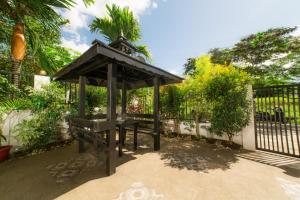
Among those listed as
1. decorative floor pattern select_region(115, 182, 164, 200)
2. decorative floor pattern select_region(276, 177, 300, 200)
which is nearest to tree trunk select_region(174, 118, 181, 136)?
decorative floor pattern select_region(276, 177, 300, 200)

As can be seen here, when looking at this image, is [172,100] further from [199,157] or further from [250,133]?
[250,133]

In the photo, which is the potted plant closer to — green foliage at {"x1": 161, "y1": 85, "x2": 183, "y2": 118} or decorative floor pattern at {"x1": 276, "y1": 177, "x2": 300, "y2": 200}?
green foliage at {"x1": 161, "y1": 85, "x2": 183, "y2": 118}

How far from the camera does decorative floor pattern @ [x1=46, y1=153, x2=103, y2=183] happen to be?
295cm

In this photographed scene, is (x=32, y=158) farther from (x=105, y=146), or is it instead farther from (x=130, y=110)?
(x=130, y=110)

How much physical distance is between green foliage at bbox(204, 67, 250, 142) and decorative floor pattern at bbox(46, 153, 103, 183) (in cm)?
388

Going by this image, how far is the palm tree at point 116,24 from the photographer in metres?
7.37

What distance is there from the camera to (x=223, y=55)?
16.1m

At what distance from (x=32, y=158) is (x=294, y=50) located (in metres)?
19.3

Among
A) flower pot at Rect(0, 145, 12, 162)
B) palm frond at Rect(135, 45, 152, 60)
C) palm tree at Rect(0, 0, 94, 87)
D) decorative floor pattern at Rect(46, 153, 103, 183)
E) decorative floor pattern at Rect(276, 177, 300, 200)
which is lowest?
decorative floor pattern at Rect(276, 177, 300, 200)

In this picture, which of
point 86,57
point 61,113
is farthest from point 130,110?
point 86,57

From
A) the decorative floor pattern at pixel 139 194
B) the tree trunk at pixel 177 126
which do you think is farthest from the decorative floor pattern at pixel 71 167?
the tree trunk at pixel 177 126

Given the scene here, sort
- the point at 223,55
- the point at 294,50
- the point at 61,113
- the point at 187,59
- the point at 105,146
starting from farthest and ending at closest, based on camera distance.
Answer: the point at 187,59 < the point at 223,55 < the point at 294,50 < the point at 61,113 < the point at 105,146

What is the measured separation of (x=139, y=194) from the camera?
233 centimetres

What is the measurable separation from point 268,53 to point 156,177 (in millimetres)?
16279
